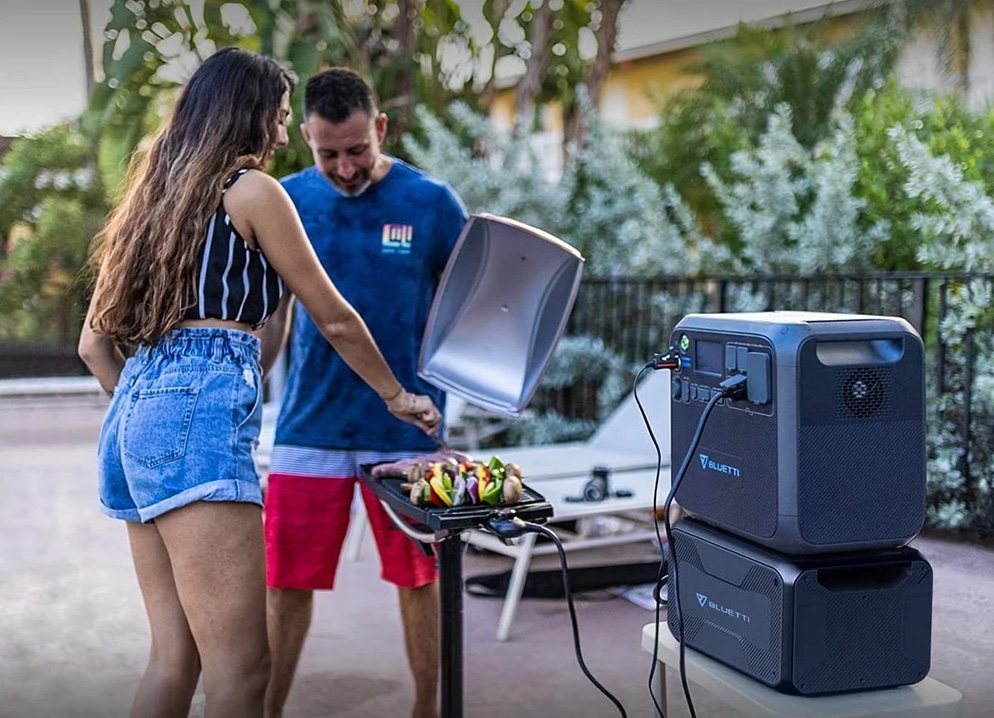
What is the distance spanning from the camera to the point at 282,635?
291cm

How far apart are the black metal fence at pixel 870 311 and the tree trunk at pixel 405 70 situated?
6.31ft

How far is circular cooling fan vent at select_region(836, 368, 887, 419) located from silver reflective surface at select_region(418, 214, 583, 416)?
960 mm

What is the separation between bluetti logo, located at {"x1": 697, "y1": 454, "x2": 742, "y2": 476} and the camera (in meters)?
1.94

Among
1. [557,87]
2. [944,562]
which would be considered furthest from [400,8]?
[944,562]

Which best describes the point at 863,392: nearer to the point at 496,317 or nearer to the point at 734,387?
the point at 734,387

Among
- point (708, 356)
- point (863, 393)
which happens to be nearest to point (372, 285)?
point (708, 356)

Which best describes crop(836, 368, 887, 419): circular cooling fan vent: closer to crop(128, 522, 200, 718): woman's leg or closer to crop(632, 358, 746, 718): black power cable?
crop(632, 358, 746, 718): black power cable

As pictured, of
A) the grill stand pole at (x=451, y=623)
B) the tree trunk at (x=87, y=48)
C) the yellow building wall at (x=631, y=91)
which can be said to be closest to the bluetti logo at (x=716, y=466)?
the grill stand pole at (x=451, y=623)

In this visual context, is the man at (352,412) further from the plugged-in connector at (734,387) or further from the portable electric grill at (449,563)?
the plugged-in connector at (734,387)

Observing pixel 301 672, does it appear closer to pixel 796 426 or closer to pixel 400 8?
pixel 796 426

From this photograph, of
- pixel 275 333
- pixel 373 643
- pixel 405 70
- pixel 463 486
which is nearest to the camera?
pixel 463 486

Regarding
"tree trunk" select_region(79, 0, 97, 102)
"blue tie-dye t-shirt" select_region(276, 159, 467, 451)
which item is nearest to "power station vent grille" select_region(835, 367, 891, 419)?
"blue tie-dye t-shirt" select_region(276, 159, 467, 451)

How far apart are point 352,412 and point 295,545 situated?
1.21ft

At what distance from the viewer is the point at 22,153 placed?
5840 millimetres
